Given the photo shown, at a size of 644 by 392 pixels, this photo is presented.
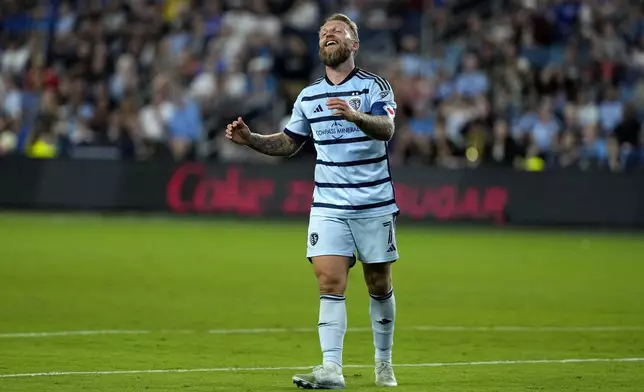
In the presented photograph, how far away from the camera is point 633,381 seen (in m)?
9.45

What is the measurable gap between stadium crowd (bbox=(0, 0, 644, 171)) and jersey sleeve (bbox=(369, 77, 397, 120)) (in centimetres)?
1728

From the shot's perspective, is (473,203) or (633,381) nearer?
(633,381)

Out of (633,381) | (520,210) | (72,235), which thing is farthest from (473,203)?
(633,381)

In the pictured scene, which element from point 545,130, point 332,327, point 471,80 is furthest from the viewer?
point 471,80

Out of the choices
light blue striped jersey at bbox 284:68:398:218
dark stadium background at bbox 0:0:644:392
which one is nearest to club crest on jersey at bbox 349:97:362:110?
light blue striped jersey at bbox 284:68:398:218

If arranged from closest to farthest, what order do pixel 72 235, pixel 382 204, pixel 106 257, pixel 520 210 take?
1. pixel 382 204
2. pixel 106 257
3. pixel 72 235
4. pixel 520 210

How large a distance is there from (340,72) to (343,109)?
64 cm

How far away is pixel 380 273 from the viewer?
9.15m

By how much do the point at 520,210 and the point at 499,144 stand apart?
159 centimetres

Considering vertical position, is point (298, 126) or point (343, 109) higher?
point (343, 109)

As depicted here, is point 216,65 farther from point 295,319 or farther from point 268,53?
point 295,319

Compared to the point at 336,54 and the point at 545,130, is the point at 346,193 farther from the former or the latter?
the point at 545,130

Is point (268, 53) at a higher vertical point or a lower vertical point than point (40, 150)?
higher

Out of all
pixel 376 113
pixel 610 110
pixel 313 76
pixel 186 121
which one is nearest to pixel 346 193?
pixel 376 113
